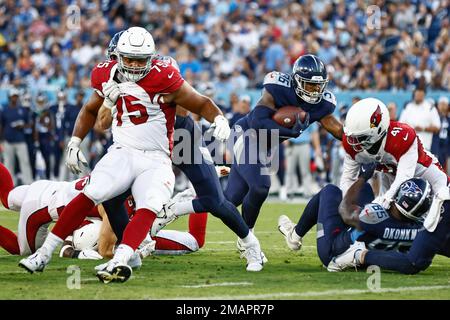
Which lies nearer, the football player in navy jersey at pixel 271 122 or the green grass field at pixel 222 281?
the green grass field at pixel 222 281

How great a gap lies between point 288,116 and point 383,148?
3.73ft

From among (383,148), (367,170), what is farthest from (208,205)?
(383,148)

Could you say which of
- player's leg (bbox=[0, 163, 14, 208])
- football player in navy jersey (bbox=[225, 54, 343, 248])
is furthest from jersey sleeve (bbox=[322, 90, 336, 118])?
player's leg (bbox=[0, 163, 14, 208])

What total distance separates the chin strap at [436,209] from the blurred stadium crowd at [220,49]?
6.81m

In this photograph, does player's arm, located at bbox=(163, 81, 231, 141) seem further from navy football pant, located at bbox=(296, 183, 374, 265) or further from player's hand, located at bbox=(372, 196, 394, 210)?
player's hand, located at bbox=(372, 196, 394, 210)

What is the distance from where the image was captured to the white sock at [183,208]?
7.19m

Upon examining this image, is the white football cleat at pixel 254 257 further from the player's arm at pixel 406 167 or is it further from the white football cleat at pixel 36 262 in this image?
the white football cleat at pixel 36 262

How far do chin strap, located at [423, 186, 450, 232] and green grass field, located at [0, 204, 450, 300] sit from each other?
374mm

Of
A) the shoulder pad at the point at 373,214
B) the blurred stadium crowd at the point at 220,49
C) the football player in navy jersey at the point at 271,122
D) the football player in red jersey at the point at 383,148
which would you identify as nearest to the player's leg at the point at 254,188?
the football player in navy jersey at the point at 271,122

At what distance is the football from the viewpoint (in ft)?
25.8

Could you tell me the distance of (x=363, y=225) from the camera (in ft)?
21.9

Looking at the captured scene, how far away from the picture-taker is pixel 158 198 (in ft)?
20.2
